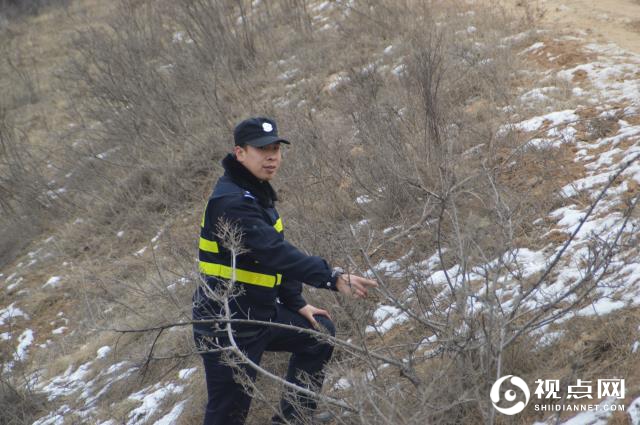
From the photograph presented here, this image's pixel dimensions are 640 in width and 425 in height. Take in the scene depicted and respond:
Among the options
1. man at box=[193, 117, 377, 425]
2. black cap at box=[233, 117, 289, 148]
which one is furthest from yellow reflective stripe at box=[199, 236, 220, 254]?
black cap at box=[233, 117, 289, 148]

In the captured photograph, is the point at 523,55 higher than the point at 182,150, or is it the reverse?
the point at 523,55

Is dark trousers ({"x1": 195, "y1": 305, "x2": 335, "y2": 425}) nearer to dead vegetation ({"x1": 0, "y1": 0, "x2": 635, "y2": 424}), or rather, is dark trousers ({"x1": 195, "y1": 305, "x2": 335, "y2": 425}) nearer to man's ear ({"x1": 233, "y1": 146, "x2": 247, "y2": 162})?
dead vegetation ({"x1": 0, "y1": 0, "x2": 635, "y2": 424})

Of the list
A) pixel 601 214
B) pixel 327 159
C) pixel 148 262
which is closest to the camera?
pixel 601 214

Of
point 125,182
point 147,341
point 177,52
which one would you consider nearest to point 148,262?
point 147,341

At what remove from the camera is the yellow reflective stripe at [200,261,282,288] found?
11.3 feet

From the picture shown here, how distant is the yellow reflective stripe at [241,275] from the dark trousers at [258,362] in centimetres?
24

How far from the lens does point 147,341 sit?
6.20 metres

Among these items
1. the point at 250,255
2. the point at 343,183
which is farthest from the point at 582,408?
the point at 343,183

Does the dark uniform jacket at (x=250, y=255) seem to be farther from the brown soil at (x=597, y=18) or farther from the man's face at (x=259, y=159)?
the brown soil at (x=597, y=18)

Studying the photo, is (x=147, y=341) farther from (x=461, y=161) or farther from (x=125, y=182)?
(x=125, y=182)

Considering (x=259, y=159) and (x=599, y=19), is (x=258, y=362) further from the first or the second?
(x=599, y=19)

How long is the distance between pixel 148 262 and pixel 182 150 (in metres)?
2.55

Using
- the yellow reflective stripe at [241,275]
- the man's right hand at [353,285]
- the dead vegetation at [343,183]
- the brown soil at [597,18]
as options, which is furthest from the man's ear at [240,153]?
the brown soil at [597,18]

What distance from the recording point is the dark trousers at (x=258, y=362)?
137 inches
